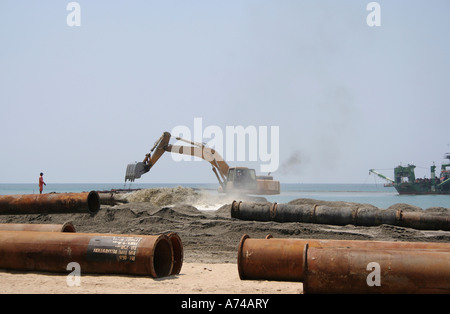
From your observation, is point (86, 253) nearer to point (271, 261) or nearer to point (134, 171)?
point (271, 261)

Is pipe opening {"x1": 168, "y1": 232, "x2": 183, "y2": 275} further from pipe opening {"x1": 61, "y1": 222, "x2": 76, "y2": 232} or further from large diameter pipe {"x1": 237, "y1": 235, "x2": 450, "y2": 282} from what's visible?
pipe opening {"x1": 61, "y1": 222, "x2": 76, "y2": 232}

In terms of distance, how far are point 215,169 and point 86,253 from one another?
24334 mm

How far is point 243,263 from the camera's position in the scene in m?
7.91

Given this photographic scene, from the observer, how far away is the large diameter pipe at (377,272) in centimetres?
589

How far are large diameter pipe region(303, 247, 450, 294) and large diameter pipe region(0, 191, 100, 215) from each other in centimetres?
1340

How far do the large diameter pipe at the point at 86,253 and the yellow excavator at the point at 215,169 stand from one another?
19964 millimetres

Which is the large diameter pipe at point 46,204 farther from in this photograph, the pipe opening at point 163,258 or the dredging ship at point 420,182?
the dredging ship at point 420,182

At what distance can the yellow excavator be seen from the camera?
29.2 metres

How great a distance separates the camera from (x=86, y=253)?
27.3 feet

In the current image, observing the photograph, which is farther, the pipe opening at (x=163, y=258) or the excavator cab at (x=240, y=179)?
the excavator cab at (x=240, y=179)
